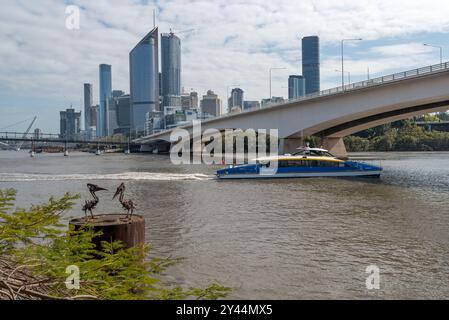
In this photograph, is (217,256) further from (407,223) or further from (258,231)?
(407,223)

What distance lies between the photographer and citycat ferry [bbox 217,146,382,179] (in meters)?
38.2

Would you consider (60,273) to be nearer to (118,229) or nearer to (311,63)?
(118,229)

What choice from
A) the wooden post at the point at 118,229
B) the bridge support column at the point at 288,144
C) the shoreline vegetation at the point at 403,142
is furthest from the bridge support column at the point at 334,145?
the wooden post at the point at 118,229

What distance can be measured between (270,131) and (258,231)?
43.4 m

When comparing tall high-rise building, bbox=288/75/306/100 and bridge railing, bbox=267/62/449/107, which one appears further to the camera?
tall high-rise building, bbox=288/75/306/100

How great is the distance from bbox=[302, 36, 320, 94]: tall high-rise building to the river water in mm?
137906

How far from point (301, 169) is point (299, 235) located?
75.9 ft

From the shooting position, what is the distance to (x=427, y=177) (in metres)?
37.5

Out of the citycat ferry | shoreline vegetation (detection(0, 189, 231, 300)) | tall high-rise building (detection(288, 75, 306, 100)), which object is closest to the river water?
shoreline vegetation (detection(0, 189, 231, 300))

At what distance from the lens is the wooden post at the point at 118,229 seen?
9.73 meters

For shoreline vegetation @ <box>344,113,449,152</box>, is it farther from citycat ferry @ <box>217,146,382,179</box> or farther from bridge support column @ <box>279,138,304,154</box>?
citycat ferry @ <box>217,146,382,179</box>

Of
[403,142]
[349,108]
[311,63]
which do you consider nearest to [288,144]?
[349,108]

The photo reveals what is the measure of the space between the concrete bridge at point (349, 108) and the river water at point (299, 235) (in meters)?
10.3
